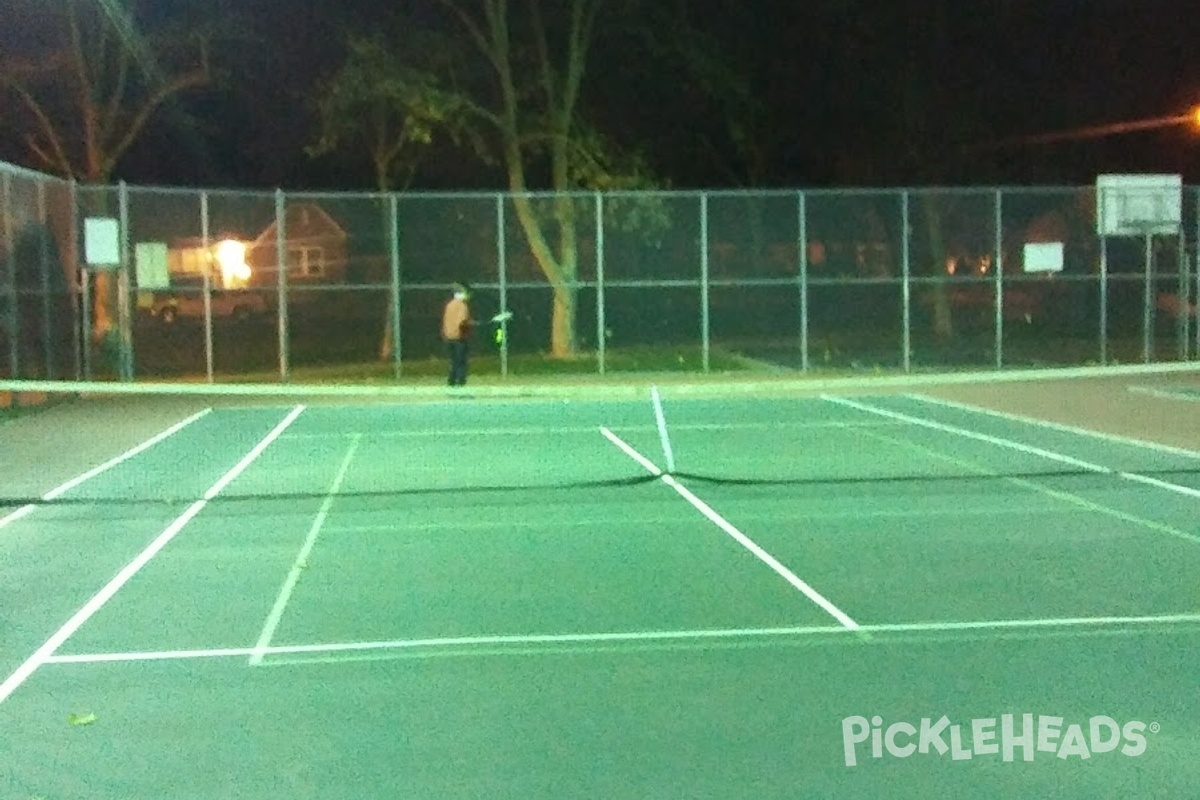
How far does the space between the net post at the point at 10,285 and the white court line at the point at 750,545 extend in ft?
33.1

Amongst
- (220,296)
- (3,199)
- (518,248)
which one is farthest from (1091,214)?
(3,199)

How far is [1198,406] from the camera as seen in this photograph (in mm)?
24797

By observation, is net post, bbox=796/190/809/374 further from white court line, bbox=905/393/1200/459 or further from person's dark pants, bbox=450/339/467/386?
person's dark pants, bbox=450/339/467/386

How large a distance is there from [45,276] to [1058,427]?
611 inches

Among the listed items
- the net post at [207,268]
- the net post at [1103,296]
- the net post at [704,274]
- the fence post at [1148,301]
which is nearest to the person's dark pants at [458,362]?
the net post at [207,268]

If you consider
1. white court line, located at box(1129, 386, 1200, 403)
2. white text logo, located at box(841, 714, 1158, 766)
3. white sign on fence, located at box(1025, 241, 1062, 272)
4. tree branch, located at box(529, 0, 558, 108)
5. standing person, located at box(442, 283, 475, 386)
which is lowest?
white text logo, located at box(841, 714, 1158, 766)

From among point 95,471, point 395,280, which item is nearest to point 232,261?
point 395,280

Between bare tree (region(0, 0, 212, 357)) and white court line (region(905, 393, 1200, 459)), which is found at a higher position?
bare tree (region(0, 0, 212, 357))

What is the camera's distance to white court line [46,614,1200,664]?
9594mm

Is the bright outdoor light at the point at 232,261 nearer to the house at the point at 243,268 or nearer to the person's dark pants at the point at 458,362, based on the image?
the house at the point at 243,268

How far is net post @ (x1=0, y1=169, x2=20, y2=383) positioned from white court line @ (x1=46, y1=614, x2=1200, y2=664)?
1654 cm

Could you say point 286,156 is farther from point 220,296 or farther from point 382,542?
point 382,542

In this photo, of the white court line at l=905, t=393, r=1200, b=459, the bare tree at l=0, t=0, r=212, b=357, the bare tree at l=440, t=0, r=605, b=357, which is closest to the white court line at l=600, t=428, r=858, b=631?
the white court line at l=905, t=393, r=1200, b=459

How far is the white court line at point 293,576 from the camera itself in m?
9.86
